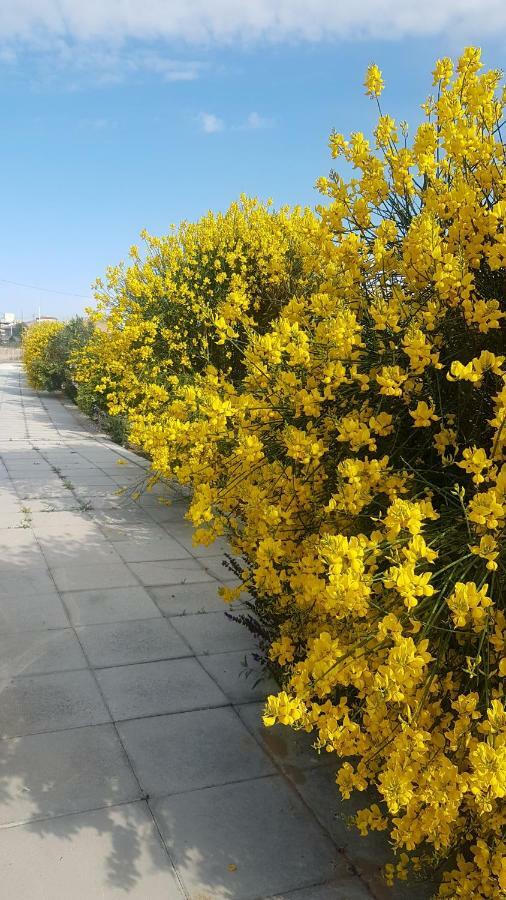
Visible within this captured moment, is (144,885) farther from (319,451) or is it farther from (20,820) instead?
(319,451)

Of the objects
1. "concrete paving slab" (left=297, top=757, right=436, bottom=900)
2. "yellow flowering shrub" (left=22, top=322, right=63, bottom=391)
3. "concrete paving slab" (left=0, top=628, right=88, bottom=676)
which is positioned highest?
"yellow flowering shrub" (left=22, top=322, right=63, bottom=391)

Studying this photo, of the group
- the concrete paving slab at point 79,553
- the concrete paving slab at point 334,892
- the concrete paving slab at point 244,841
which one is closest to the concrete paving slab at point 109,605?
the concrete paving slab at point 79,553

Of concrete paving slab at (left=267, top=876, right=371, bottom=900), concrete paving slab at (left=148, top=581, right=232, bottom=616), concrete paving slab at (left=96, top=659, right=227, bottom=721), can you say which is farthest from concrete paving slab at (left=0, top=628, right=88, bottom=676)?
concrete paving slab at (left=267, top=876, right=371, bottom=900)

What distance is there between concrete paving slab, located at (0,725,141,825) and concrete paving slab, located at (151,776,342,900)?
19 centimetres

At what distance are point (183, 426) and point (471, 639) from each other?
1.33 m

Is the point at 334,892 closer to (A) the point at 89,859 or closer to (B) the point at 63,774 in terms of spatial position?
(A) the point at 89,859

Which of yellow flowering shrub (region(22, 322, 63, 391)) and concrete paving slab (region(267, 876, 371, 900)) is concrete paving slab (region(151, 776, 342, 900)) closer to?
concrete paving slab (region(267, 876, 371, 900))

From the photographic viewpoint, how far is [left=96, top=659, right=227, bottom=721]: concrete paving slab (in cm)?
295

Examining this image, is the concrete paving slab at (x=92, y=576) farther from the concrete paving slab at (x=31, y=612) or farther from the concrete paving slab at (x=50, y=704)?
the concrete paving slab at (x=50, y=704)

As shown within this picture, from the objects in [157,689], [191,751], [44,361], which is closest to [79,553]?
[157,689]

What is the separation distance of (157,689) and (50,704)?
48 cm

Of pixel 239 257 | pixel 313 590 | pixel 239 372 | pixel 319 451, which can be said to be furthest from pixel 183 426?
pixel 239 257

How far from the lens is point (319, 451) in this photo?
211 centimetres

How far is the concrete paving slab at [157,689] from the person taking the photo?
2.95 metres
